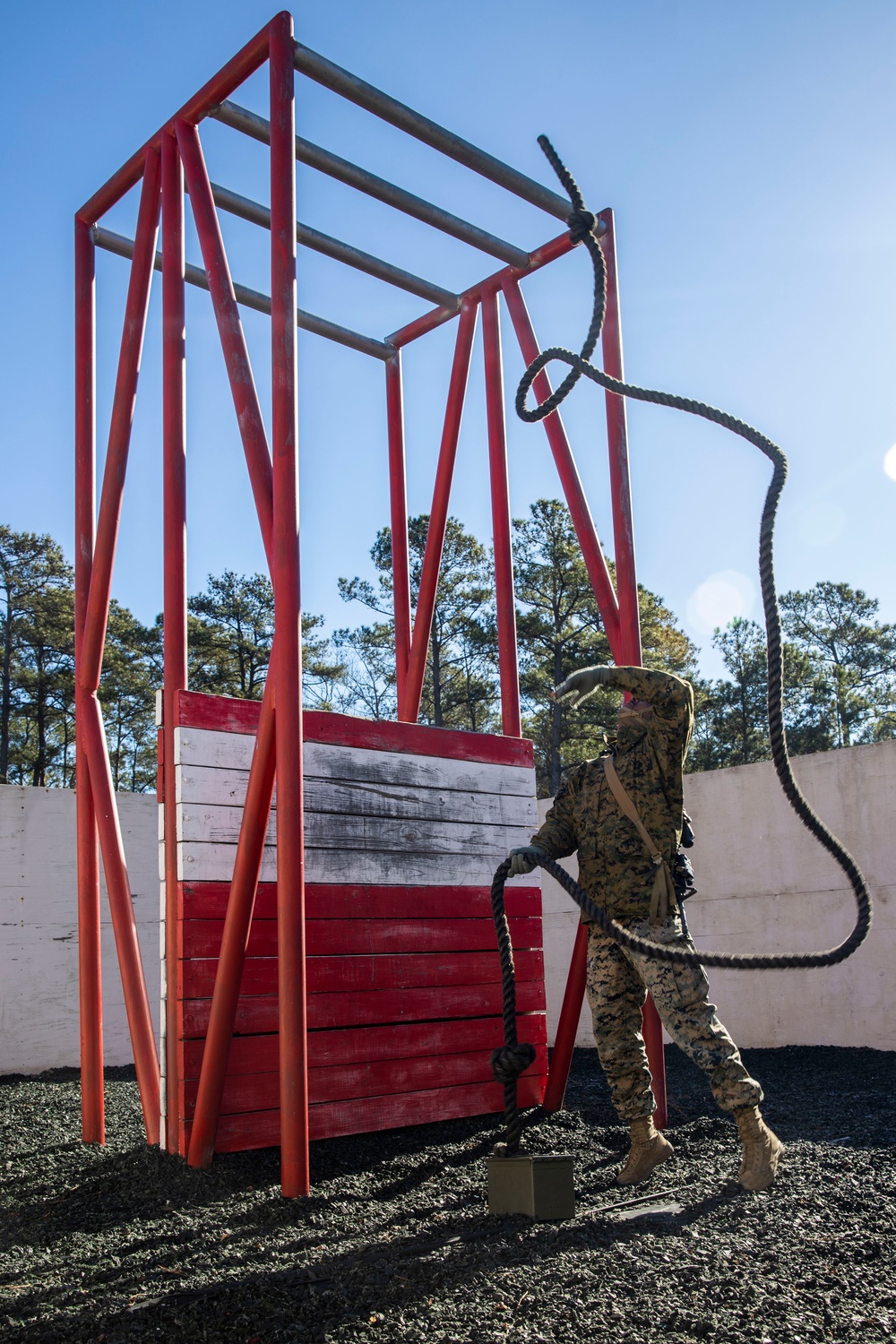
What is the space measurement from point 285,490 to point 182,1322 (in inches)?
109

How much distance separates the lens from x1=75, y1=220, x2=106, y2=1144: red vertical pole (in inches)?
196

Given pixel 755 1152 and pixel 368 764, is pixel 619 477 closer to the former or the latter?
pixel 368 764

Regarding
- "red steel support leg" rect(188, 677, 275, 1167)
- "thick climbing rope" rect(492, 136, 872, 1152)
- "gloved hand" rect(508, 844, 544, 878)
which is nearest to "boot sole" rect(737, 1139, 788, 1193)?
"thick climbing rope" rect(492, 136, 872, 1152)

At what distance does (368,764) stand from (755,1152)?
2334 millimetres

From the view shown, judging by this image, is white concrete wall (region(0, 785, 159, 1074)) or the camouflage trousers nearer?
the camouflage trousers

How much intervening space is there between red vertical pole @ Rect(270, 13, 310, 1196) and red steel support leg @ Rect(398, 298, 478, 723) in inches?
82.2

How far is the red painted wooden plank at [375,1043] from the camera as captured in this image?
421 centimetres

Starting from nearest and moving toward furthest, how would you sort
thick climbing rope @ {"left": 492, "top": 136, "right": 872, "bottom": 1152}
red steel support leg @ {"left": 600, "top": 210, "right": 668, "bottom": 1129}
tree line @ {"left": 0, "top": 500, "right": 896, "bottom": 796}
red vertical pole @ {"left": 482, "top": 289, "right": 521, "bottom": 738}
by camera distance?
thick climbing rope @ {"left": 492, "top": 136, "right": 872, "bottom": 1152} → red steel support leg @ {"left": 600, "top": 210, "right": 668, "bottom": 1129} → red vertical pole @ {"left": 482, "top": 289, "right": 521, "bottom": 738} → tree line @ {"left": 0, "top": 500, "right": 896, "bottom": 796}

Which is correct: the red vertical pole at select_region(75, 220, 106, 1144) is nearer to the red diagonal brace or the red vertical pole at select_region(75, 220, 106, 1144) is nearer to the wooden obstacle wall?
the red diagonal brace

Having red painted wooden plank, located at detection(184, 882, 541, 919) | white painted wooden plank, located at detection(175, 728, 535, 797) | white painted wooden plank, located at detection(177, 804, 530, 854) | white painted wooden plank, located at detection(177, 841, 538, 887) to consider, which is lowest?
red painted wooden plank, located at detection(184, 882, 541, 919)

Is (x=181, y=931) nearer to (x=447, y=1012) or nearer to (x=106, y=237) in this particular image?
(x=447, y=1012)

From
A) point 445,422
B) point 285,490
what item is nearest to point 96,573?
point 285,490

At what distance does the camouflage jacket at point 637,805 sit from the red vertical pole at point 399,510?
242 cm

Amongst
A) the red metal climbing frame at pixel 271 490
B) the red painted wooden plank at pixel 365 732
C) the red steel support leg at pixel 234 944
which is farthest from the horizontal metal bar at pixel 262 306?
the red steel support leg at pixel 234 944
